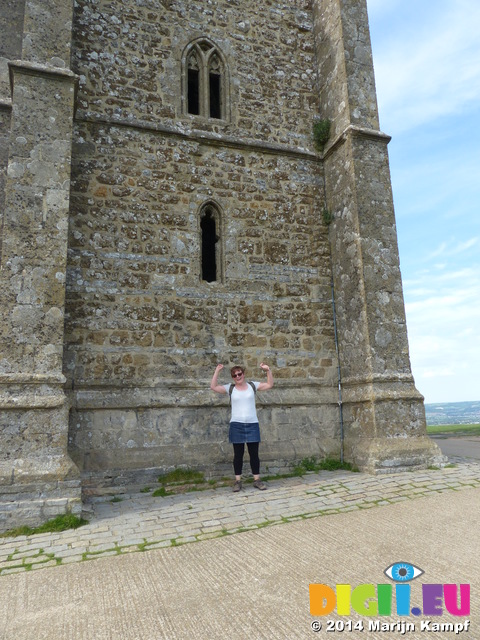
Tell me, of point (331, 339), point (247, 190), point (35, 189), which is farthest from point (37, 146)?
point (331, 339)

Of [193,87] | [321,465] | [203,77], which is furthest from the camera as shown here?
[193,87]

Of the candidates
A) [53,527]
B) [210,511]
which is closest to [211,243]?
[210,511]

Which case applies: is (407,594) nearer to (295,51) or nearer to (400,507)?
(400,507)

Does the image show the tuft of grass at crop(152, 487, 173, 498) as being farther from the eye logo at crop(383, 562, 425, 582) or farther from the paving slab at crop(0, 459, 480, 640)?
the eye logo at crop(383, 562, 425, 582)

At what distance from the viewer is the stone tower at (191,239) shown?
510cm

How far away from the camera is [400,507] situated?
4.30 metres

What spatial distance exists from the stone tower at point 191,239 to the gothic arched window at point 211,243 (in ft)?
0.11

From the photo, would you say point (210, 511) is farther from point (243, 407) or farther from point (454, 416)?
point (454, 416)

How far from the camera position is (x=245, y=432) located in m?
5.32

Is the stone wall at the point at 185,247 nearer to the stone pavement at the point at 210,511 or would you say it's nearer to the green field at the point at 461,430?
the stone pavement at the point at 210,511

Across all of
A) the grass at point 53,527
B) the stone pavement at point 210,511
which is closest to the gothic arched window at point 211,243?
the stone pavement at point 210,511

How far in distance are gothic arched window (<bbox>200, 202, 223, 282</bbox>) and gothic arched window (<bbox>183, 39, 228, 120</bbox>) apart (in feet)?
5.29

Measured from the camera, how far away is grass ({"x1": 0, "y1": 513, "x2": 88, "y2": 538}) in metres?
4.04

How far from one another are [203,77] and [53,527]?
6.71 meters
